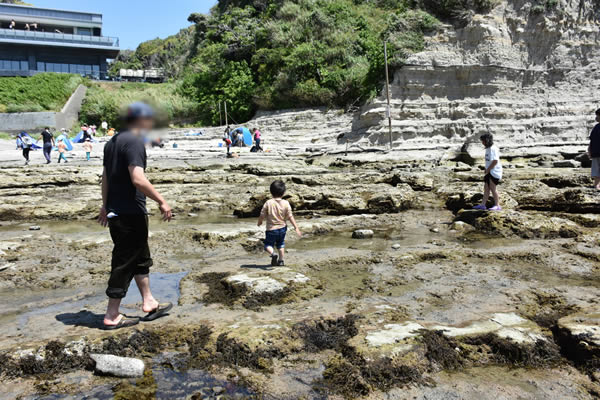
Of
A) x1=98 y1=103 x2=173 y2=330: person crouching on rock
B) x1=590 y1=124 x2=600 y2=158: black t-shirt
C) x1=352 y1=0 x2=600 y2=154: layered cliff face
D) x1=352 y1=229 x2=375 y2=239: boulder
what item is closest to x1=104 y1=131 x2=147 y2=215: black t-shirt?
x1=98 y1=103 x2=173 y2=330: person crouching on rock

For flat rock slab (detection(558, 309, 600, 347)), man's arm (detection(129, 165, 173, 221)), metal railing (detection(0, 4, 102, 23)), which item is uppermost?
metal railing (detection(0, 4, 102, 23))

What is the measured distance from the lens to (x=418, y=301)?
388 cm

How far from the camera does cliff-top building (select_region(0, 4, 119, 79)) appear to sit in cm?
4294

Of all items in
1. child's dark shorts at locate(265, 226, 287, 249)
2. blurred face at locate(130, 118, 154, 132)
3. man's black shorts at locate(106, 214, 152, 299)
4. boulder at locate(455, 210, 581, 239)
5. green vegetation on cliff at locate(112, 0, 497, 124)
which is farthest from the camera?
green vegetation on cliff at locate(112, 0, 497, 124)

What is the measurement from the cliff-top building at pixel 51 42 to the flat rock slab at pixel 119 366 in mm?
47197

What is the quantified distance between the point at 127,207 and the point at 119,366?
1221 mm

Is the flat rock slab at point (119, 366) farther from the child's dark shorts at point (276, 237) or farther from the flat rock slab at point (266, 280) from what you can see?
the child's dark shorts at point (276, 237)

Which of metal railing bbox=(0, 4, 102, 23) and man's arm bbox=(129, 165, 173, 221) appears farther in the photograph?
metal railing bbox=(0, 4, 102, 23)

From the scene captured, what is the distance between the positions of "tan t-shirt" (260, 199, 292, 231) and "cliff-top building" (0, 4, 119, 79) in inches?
1792

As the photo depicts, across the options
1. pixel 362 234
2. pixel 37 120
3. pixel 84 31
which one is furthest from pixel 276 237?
pixel 84 31

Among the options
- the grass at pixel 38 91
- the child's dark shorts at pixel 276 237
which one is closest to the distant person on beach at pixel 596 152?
the child's dark shorts at pixel 276 237

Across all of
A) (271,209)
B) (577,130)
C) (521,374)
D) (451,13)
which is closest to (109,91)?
(451,13)

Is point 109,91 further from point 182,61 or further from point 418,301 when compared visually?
point 418,301

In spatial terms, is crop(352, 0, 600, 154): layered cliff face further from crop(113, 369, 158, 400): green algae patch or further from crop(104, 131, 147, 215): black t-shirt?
crop(113, 369, 158, 400): green algae patch
